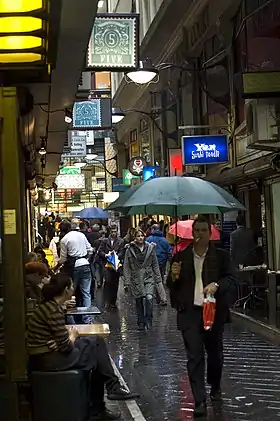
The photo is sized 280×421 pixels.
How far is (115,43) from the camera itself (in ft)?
36.8

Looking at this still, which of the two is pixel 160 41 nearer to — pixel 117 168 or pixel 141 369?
pixel 141 369

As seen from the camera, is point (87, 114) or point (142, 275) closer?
point (142, 275)

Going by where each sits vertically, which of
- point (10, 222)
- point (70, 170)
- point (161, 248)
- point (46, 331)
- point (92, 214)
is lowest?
point (46, 331)

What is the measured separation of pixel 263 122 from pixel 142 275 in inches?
141

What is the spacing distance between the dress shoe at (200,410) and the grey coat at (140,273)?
6187 millimetres

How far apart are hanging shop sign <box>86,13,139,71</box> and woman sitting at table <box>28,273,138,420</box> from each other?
195 inches

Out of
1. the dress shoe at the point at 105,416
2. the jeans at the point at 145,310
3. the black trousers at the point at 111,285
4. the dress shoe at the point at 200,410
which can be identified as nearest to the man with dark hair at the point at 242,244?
the jeans at the point at 145,310

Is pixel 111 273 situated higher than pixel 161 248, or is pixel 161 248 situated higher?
pixel 161 248

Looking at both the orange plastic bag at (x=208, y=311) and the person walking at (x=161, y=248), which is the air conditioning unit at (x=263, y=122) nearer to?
the person walking at (x=161, y=248)

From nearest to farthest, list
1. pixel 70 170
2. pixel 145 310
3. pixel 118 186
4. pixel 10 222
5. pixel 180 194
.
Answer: pixel 10 222, pixel 180 194, pixel 145 310, pixel 118 186, pixel 70 170

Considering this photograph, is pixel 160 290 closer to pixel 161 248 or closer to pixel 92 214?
pixel 161 248

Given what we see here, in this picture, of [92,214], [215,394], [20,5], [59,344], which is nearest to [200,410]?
[215,394]

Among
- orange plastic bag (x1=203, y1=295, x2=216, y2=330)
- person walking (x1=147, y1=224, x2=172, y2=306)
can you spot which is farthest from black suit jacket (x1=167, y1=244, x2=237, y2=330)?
person walking (x1=147, y1=224, x2=172, y2=306)

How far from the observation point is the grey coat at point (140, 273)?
533 inches
